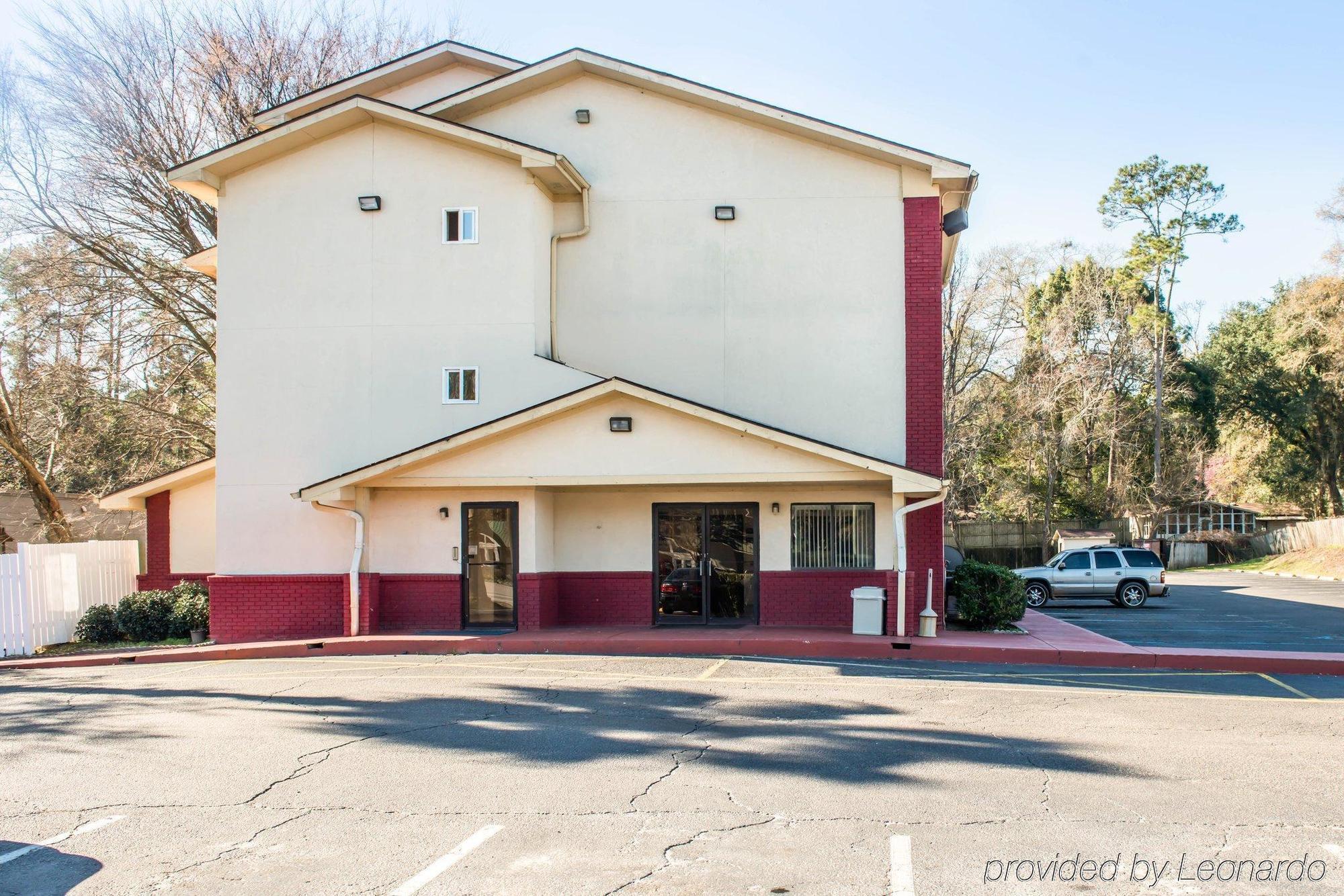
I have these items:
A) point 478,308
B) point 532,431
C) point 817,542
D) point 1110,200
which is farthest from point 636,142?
point 1110,200

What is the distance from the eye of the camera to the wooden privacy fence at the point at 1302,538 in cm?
4481

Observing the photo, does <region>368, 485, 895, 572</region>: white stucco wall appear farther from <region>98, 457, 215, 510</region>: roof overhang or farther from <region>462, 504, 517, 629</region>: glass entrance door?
<region>98, 457, 215, 510</region>: roof overhang

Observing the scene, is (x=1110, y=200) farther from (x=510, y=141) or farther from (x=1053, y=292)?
(x=510, y=141)

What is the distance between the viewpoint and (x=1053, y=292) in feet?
175

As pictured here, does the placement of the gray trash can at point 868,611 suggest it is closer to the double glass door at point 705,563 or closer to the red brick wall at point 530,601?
the double glass door at point 705,563

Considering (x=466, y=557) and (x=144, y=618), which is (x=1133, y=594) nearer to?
(x=466, y=557)

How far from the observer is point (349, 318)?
19.6 metres

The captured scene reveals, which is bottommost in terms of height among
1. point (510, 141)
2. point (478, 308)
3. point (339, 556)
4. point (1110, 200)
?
point (339, 556)

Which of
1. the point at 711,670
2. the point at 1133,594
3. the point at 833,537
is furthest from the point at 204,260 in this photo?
the point at 1133,594

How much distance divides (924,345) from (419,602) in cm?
949

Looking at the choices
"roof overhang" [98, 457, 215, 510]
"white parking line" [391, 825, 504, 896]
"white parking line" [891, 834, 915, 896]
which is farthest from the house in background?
"white parking line" [891, 834, 915, 896]

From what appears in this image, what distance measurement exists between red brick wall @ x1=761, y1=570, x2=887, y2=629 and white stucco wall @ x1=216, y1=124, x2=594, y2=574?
5156mm

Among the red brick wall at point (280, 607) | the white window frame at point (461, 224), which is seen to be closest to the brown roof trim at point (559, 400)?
the red brick wall at point (280, 607)

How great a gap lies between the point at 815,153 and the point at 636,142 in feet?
10.4
